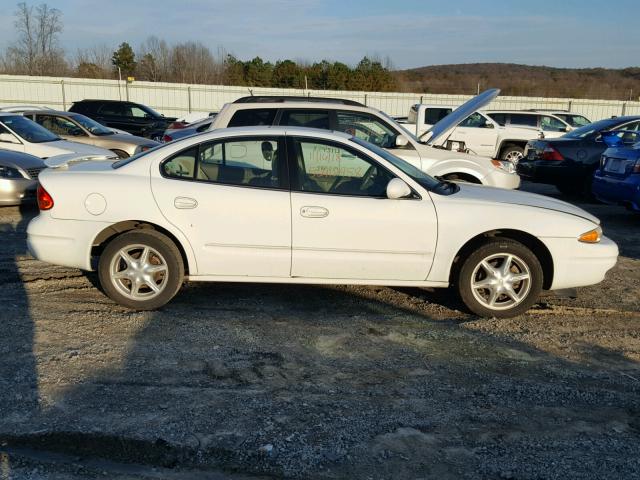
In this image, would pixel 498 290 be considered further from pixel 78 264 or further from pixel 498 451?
pixel 78 264

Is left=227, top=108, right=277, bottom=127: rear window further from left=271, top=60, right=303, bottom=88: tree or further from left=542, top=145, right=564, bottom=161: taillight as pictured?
left=271, top=60, right=303, bottom=88: tree

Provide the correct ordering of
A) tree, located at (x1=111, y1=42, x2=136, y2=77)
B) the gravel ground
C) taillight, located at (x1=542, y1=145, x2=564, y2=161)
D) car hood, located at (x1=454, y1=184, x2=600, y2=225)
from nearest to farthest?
the gravel ground < car hood, located at (x1=454, y1=184, x2=600, y2=225) < taillight, located at (x1=542, y1=145, x2=564, y2=161) < tree, located at (x1=111, y1=42, x2=136, y2=77)

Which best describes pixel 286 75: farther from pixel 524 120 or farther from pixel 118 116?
pixel 524 120

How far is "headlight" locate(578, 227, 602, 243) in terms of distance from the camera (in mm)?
5172

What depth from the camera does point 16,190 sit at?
8688 millimetres

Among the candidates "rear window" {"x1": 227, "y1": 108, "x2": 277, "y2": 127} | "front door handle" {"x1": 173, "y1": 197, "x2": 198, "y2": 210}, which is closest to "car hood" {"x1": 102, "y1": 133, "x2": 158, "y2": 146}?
"rear window" {"x1": 227, "y1": 108, "x2": 277, "y2": 127}

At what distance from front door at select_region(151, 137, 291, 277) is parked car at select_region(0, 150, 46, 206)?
4.68 metres

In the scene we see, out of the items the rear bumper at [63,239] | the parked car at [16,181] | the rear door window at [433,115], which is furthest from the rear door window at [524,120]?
the rear bumper at [63,239]

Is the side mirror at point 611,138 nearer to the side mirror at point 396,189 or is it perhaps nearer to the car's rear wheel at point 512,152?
the car's rear wheel at point 512,152

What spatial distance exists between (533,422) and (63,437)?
2747 millimetres

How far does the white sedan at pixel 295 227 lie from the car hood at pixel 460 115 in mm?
3198

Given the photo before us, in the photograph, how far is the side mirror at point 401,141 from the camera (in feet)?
26.9

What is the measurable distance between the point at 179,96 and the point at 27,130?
65.5ft

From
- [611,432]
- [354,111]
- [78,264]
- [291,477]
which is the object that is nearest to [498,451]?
[611,432]
